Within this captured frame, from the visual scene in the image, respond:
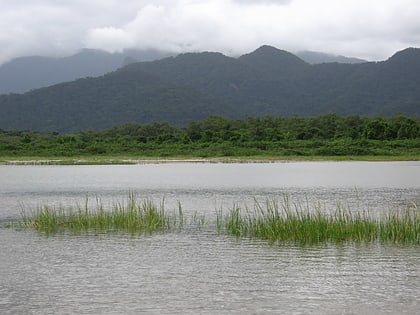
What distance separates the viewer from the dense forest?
81812 millimetres

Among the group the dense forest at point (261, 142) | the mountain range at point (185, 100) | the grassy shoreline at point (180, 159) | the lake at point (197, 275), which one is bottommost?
the lake at point (197, 275)

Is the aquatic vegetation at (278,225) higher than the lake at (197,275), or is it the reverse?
the aquatic vegetation at (278,225)

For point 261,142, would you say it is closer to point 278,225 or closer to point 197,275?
point 278,225

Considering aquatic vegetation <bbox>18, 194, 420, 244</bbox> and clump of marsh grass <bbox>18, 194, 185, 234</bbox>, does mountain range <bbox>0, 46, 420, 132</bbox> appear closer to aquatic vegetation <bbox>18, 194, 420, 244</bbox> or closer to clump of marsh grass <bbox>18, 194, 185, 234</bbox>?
clump of marsh grass <bbox>18, 194, 185, 234</bbox>

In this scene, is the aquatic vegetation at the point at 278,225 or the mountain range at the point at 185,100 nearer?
the aquatic vegetation at the point at 278,225

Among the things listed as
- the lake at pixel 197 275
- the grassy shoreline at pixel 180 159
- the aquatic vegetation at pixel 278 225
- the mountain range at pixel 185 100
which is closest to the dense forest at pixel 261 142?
the grassy shoreline at pixel 180 159

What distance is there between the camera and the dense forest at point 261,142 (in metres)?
81.8

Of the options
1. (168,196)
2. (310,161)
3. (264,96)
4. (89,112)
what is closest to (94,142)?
(310,161)

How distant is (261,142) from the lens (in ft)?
281

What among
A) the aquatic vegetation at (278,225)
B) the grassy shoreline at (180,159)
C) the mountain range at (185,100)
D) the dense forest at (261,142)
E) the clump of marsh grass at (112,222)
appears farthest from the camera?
the mountain range at (185,100)

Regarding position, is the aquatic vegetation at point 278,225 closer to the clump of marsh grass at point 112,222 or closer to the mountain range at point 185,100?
the clump of marsh grass at point 112,222

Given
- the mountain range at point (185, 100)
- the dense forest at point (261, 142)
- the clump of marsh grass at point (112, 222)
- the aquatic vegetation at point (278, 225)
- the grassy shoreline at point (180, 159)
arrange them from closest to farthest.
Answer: the aquatic vegetation at point (278, 225) < the clump of marsh grass at point (112, 222) < the grassy shoreline at point (180, 159) < the dense forest at point (261, 142) < the mountain range at point (185, 100)

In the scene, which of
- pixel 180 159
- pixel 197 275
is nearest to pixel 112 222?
pixel 197 275

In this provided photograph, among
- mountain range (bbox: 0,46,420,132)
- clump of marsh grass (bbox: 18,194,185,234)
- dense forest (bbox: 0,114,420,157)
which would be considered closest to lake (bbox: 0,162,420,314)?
clump of marsh grass (bbox: 18,194,185,234)
